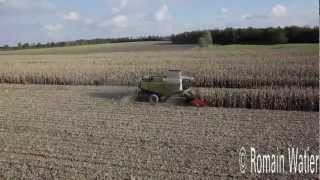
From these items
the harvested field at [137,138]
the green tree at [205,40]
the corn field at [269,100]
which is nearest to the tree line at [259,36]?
the green tree at [205,40]

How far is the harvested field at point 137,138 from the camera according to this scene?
9.22 metres

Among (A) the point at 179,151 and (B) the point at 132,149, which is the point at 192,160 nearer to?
(A) the point at 179,151

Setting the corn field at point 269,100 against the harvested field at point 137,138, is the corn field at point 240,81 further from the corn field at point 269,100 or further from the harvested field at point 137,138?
the harvested field at point 137,138

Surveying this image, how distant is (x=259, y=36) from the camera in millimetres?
74062

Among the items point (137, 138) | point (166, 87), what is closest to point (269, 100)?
point (166, 87)

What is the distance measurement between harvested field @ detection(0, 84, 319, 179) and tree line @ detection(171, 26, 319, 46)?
51222 mm

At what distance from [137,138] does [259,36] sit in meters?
65.2

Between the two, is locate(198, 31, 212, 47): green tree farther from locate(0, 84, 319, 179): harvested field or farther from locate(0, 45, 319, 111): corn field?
locate(0, 84, 319, 179): harvested field

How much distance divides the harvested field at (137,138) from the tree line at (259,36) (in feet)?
168

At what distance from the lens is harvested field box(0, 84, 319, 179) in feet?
30.2

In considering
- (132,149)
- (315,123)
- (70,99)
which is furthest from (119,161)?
(70,99)

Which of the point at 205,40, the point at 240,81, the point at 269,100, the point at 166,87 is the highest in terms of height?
the point at 205,40

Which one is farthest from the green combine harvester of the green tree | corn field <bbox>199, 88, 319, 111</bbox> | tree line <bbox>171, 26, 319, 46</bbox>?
the green tree

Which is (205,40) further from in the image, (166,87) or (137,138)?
(137,138)
